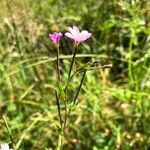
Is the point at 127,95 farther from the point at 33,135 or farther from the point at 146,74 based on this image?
the point at 33,135

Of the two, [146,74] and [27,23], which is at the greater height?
[27,23]

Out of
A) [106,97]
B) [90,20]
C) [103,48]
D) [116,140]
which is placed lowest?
[116,140]

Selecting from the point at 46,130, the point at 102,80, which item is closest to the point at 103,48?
the point at 102,80

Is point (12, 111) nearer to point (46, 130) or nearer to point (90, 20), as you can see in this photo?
point (46, 130)

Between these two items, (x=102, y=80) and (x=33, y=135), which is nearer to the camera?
(x=33, y=135)

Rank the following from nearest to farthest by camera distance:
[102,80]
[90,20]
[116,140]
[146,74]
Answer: [116,140]
[146,74]
[102,80]
[90,20]

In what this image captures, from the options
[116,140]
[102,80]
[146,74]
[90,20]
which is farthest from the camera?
[90,20]
